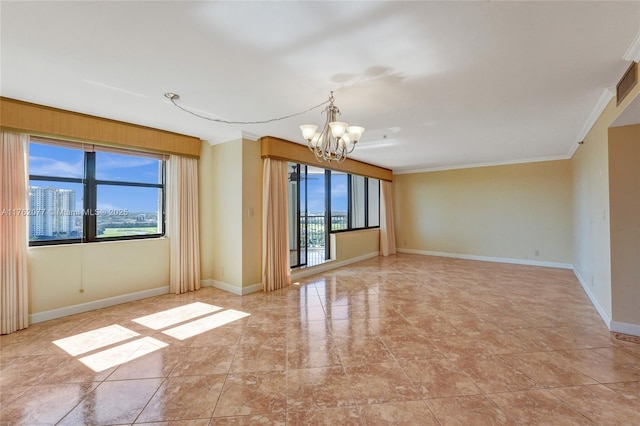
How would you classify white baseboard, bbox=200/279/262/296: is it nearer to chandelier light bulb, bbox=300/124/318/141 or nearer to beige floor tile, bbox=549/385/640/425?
chandelier light bulb, bbox=300/124/318/141

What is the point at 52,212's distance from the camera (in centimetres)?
341

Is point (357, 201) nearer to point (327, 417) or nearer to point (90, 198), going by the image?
point (90, 198)

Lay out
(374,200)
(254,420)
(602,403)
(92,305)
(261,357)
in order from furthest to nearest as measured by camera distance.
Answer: (374,200) → (92,305) → (261,357) → (602,403) → (254,420)

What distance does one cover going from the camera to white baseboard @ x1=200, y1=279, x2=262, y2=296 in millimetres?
4293

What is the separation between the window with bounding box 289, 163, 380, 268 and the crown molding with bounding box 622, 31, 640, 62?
14.4ft

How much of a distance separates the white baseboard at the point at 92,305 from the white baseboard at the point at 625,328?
5833mm

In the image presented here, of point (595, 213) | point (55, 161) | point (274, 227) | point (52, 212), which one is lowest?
point (274, 227)

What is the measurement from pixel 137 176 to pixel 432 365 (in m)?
4.61

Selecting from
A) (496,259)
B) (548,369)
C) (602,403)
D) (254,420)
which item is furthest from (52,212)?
(496,259)

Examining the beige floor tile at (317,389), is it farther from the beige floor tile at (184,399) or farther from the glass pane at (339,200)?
the glass pane at (339,200)

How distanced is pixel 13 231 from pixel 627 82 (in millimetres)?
6217

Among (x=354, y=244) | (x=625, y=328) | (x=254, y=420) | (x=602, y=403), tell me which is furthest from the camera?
(x=354, y=244)

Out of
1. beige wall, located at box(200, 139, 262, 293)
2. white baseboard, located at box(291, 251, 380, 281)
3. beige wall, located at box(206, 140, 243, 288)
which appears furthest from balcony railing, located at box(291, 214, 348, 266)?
beige wall, located at box(206, 140, 243, 288)

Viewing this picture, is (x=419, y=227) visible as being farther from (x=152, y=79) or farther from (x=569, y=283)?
(x=152, y=79)
